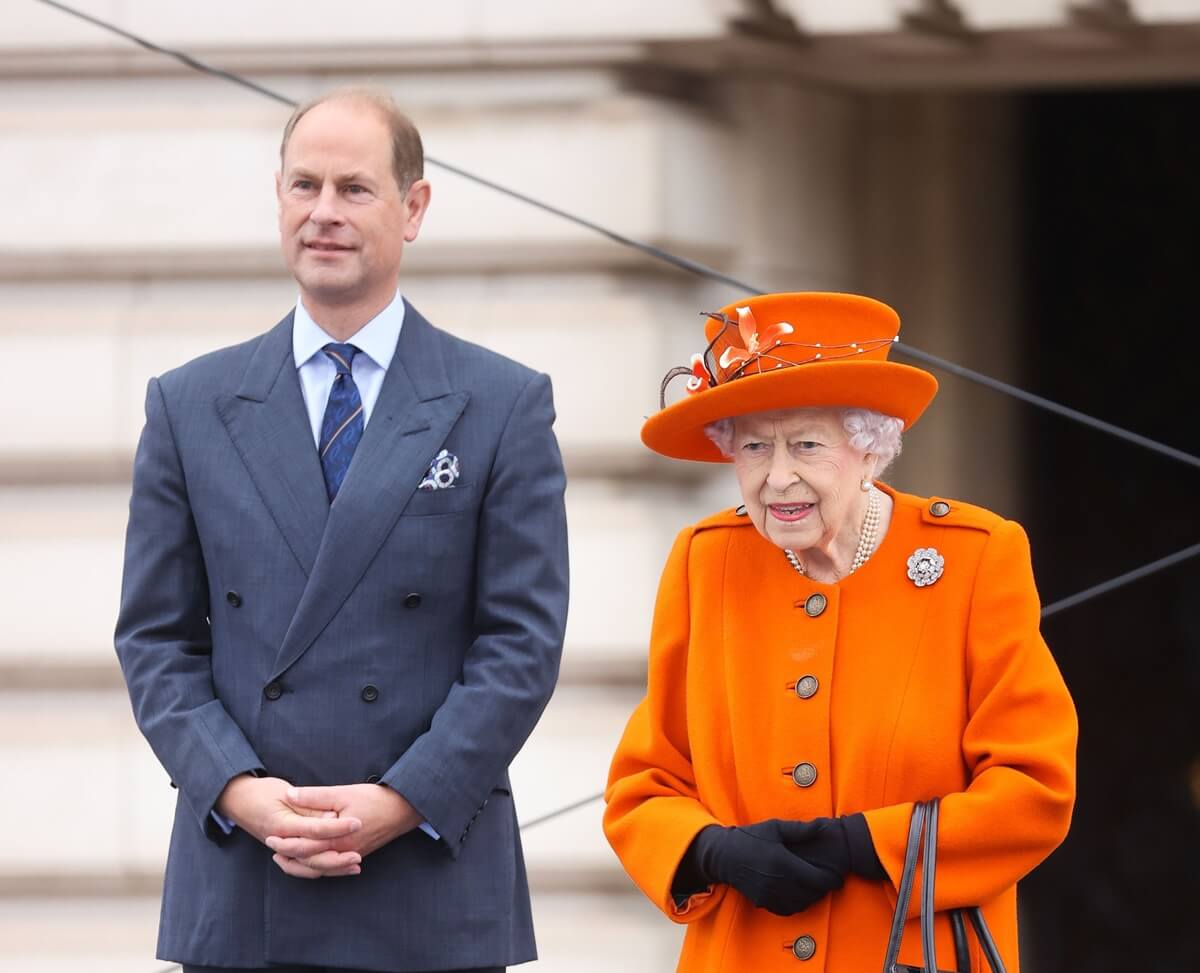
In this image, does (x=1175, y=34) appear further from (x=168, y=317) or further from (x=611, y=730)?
(x=168, y=317)

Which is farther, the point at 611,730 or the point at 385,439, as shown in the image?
the point at 611,730

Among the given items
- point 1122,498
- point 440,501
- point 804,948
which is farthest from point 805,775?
point 1122,498

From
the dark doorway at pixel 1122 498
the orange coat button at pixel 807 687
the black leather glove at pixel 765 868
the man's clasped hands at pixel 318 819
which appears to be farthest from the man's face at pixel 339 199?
the dark doorway at pixel 1122 498

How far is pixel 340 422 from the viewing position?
10.9 feet

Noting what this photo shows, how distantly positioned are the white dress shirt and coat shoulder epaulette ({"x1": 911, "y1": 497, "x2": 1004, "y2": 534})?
2.66 ft

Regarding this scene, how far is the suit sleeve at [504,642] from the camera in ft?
10.4

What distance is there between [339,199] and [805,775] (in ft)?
3.42

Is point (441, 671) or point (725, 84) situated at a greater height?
point (725, 84)

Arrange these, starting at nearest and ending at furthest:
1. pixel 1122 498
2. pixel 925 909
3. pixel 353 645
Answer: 1. pixel 925 909
2. pixel 353 645
3. pixel 1122 498

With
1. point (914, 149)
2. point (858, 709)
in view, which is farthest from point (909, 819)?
point (914, 149)

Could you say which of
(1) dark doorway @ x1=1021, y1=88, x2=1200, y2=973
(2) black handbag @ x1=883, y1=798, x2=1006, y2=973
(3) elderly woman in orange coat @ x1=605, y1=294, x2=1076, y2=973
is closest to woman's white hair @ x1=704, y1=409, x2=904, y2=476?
(3) elderly woman in orange coat @ x1=605, y1=294, x2=1076, y2=973

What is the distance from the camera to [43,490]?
5355 millimetres

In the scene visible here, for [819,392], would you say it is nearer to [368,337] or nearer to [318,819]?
[368,337]

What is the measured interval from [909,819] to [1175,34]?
97.6 inches
